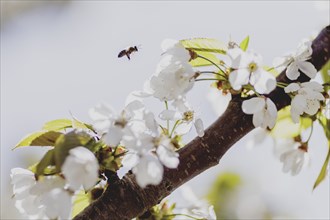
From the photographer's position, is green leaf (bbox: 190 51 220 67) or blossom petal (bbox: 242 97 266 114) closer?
blossom petal (bbox: 242 97 266 114)

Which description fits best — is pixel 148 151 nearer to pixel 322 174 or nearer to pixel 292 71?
pixel 292 71

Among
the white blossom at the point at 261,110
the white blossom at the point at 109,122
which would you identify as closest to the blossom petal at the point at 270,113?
the white blossom at the point at 261,110

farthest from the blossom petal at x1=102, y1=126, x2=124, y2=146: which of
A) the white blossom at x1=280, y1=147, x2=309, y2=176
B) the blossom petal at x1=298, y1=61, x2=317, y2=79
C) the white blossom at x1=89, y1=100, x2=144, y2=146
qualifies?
the white blossom at x1=280, y1=147, x2=309, y2=176

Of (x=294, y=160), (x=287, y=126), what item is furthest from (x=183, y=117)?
(x=287, y=126)

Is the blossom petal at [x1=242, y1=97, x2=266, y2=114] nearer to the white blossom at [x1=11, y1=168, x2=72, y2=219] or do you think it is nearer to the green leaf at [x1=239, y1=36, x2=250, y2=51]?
the green leaf at [x1=239, y1=36, x2=250, y2=51]

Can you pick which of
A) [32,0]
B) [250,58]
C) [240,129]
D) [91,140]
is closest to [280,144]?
[240,129]

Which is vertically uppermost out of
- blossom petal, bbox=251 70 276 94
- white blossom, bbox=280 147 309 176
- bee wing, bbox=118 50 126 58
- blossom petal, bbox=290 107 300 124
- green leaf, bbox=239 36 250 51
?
bee wing, bbox=118 50 126 58

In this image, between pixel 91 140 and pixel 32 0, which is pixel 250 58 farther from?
pixel 32 0
